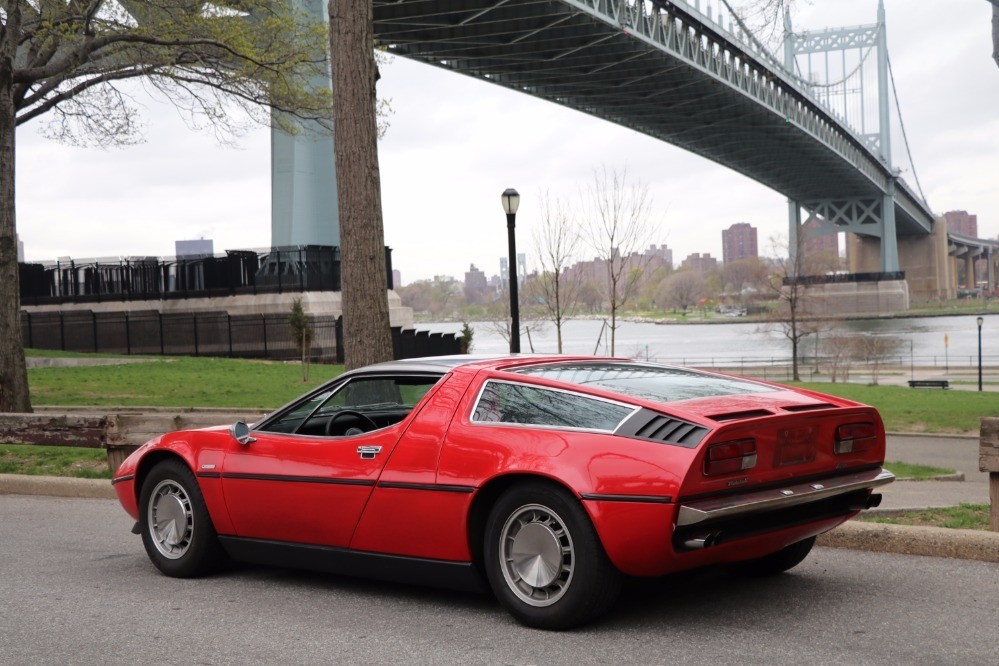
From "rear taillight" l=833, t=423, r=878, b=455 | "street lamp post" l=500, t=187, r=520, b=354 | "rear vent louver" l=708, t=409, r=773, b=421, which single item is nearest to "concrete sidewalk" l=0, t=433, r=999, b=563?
"rear taillight" l=833, t=423, r=878, b=455

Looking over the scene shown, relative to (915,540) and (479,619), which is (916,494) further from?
(479,619)

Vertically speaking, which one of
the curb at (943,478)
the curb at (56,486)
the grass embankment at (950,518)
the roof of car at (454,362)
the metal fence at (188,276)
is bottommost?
the curb at (943,478)

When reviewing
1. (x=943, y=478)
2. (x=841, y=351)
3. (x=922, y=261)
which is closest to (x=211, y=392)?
(x=943, y=478)

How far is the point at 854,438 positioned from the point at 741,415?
796mm

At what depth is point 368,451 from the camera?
538 centimetres

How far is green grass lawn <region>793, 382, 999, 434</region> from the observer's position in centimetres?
2092

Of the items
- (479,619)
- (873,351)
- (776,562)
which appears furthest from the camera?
(873,351)

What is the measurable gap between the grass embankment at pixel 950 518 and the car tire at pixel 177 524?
4194 mm

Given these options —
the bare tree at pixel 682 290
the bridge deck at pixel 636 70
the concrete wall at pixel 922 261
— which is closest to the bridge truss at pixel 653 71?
the bridge deck at pixel 636 70

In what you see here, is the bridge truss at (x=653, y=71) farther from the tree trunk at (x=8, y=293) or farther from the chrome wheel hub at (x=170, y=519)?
the chrome wheel hub at (x=170, y=519)

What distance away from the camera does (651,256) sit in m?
34.4

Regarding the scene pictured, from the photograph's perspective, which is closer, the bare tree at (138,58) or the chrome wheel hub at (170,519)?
the chrome wheel hub at (170,519)

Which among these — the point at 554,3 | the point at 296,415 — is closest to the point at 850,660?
the point at 296,415

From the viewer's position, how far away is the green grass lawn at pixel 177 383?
19078 mm
